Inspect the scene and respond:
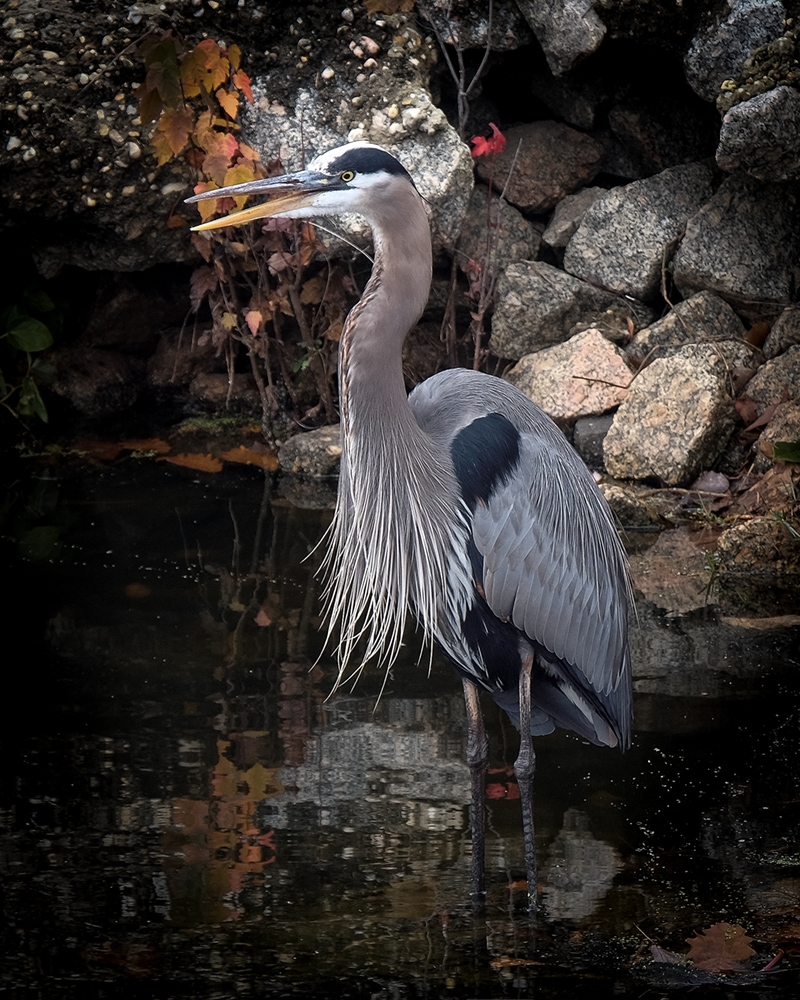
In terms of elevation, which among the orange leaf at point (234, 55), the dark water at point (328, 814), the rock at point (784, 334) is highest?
the orange leaf at point (234, 55)

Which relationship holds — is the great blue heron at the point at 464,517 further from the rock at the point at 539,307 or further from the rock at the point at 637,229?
the rock at the point at 637,229

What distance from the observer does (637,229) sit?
7117 millimetres

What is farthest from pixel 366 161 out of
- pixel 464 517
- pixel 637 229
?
pixel 637 229

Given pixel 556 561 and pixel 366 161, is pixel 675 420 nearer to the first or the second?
pixel 556 561

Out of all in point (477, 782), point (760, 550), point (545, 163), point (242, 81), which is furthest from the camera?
point (545, 163)

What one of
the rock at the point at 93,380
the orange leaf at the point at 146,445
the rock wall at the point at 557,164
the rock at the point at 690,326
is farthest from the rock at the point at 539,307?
the rock at the point at 93,380

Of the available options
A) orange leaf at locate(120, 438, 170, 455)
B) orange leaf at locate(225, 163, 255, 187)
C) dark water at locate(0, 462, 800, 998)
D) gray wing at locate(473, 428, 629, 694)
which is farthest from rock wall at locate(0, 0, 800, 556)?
gray wing at locate(473, 428, 629, 694)

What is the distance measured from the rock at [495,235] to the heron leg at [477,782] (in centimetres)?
428

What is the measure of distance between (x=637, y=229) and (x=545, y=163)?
843mm

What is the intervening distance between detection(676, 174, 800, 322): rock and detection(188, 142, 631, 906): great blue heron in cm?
357

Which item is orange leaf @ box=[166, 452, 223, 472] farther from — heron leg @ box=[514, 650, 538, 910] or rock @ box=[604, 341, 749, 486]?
heron leg @ box=[514, 650, 538, 910]

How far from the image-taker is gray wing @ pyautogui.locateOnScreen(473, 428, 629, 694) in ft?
11.0

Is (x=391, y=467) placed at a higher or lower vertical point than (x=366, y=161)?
lower

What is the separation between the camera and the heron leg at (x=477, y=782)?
3.22 meters
